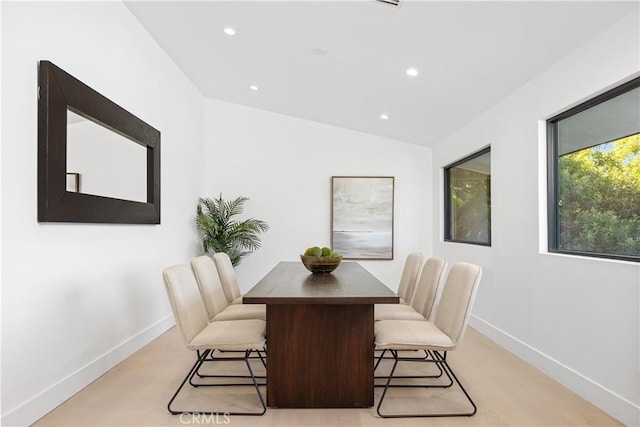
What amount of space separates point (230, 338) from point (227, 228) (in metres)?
3.20

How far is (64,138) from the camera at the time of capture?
251 cm

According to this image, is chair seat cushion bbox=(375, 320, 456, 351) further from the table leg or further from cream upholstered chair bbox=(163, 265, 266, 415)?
cream upholstered chair bbox=(163, 265, 266, 415)

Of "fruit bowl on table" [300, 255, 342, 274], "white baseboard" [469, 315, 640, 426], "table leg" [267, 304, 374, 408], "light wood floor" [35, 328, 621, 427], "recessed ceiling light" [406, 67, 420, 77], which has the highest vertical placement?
"recessed ceiling light" [406, 67, 420, 77]

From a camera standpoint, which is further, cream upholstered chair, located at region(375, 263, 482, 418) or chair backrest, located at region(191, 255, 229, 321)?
chair backrest, located at region(191, 255, 229, 321)

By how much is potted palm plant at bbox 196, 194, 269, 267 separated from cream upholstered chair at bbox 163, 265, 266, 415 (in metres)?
2.69

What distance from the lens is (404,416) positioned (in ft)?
7.51

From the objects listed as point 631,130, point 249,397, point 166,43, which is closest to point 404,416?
point 249,397

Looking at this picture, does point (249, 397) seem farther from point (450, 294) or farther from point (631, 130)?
point (631, 130)

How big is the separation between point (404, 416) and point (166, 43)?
397cm

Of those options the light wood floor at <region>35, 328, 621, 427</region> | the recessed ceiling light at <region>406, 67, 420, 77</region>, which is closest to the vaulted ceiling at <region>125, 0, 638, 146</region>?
the recessed ceiling light at <region>406, 67, 420, 77</region>

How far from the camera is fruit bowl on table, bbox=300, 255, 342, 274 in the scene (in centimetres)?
322

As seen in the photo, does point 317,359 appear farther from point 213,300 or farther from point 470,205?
point 470,205

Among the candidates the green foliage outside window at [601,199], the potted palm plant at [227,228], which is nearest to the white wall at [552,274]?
the green foliage outside window at [601,199]

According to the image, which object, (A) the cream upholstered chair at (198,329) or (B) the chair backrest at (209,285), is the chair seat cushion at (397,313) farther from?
(B) the chair backrest at (209,285)
